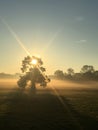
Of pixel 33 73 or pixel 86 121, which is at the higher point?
pixel 33 73

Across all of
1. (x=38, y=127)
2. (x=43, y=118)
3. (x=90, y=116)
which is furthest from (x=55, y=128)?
(x=90, y=116)

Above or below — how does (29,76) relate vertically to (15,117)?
above

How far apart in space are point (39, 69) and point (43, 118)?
5066 cm

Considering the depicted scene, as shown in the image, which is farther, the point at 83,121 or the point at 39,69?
the point at 39,69

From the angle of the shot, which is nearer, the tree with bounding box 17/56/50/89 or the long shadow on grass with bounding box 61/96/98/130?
the long shadow on grass with bounding box 61/96/98/130

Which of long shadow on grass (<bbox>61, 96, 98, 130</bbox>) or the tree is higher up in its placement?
the tree

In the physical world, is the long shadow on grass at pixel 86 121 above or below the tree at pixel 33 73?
below

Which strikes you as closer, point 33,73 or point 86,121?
point 86,121

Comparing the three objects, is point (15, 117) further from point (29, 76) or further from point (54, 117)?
point (29, 76)

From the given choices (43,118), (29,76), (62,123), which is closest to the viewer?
(62,123)

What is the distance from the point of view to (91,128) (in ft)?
110

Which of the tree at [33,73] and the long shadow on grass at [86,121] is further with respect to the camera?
the tree at [33,73]

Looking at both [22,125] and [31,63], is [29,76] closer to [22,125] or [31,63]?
[31,63]

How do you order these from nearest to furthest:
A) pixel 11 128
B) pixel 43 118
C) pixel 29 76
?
pixel 11 128 → pixel 43 118 → pixel 29 76
